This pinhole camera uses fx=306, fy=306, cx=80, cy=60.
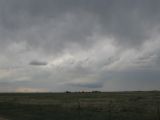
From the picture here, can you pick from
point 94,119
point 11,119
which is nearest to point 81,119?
point 94,119

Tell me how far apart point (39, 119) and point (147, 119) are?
351 inches

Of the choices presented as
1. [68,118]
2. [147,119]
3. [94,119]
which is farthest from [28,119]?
[147,119]

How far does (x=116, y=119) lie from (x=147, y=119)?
2446mm

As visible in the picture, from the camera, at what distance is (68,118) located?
2559 centimetres

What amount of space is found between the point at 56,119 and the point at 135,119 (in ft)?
21.2

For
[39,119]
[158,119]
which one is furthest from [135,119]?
[39,119]

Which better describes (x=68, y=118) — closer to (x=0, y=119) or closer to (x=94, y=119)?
(x=94, y=119)

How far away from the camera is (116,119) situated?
80.9 ft

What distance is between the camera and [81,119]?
81.8ft

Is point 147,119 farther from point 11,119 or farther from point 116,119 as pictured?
point 11,119

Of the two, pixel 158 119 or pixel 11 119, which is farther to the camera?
pixel 11 119

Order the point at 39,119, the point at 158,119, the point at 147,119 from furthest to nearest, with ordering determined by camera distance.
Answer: the point at 39,119 → the point at 147,119 → the point at 158,119

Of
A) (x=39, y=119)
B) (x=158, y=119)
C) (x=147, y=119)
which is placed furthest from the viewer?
(x=39, y=119)

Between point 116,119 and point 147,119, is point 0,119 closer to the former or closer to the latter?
point 116,119
